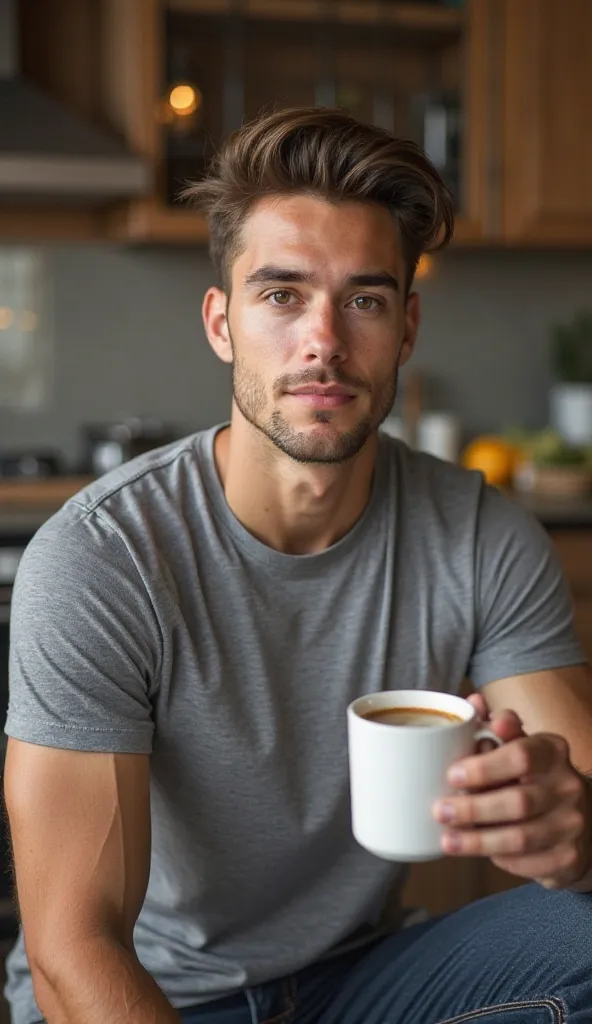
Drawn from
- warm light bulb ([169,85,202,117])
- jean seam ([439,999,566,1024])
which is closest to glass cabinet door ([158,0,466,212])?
warm light bulb ([169,85,202,117])

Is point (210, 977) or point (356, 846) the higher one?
point (356, 846)

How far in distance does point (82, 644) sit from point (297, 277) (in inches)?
17.6

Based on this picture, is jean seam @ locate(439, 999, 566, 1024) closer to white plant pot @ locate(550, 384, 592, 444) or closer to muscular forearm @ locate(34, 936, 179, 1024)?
muscular forearm @ locate(34, 936, 179, 1024)

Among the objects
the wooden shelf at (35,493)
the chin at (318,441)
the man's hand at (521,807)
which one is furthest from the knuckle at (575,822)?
the wooden shelf at (35,493)

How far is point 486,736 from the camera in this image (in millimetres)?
979

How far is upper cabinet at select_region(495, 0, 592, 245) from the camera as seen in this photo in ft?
9.86

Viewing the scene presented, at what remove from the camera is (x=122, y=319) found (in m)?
3.19

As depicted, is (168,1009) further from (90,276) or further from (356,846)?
(90,276)

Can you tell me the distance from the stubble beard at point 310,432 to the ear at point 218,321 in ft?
0.38

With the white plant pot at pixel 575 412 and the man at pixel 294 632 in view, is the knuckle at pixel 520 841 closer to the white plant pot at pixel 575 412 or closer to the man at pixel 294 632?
the man at pixel 294 632

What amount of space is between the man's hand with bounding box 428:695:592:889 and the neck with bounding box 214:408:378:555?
Answer: 0.43 metres

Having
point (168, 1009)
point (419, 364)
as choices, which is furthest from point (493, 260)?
point (168, 1009)

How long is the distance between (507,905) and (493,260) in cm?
233

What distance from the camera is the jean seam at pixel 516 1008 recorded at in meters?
1.24
